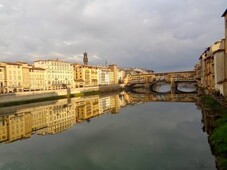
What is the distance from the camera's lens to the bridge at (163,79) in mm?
74625

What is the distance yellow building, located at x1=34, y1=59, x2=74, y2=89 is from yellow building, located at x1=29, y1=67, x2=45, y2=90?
163 centimetres

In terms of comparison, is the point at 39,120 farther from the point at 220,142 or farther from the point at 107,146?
the point at 220,142

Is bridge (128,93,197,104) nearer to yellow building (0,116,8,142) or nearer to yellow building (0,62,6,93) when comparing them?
yellow building (0,116,8,142)

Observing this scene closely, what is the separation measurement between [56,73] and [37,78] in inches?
334

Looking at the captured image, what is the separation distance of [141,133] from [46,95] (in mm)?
33398

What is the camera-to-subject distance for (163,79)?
7750 cm

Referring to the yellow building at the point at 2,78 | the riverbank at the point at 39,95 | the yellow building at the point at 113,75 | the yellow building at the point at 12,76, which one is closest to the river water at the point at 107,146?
the riverbank at the point at 39,95

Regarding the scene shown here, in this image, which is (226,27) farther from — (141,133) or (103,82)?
(103,82)

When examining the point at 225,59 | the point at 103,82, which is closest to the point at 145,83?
the point at 103,82

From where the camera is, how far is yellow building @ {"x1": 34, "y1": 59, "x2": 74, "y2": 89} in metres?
66.2

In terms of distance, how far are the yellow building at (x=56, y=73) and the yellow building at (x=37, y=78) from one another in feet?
5.34

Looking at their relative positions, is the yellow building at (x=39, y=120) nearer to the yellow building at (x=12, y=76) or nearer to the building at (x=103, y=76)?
the yellow building at (x=12, y=76)

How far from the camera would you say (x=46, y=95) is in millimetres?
49688

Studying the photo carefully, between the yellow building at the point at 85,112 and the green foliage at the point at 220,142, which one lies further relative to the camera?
the yellow building at the point at 85,112
